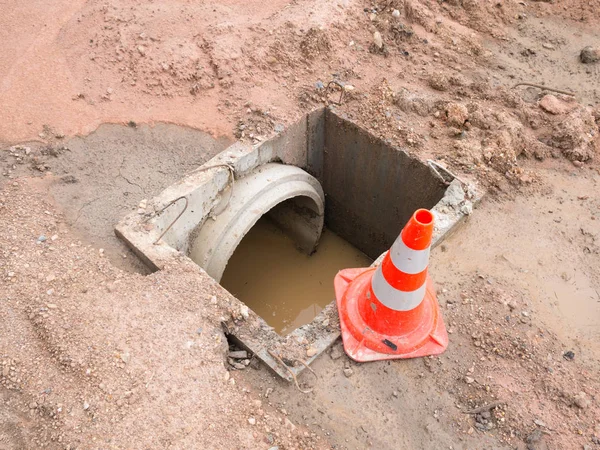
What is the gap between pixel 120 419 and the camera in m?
2.73

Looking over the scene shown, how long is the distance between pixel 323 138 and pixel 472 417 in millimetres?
3053

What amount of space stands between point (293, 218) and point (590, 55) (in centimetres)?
373

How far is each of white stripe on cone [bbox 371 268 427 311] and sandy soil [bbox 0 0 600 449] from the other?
42cm

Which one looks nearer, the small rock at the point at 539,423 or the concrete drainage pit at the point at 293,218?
the small rock at the point at 539,423

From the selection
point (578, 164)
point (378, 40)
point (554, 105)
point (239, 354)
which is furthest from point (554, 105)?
point (239, 354)

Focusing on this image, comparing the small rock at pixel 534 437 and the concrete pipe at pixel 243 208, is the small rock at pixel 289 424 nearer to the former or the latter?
the small rock at pixel 534 437

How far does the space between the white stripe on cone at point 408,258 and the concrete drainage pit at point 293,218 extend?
68 centimetres

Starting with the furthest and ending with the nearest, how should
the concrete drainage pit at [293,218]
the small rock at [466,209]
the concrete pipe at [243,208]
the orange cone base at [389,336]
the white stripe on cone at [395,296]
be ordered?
1. the concrete pipe at [243,208]
2. the small rock at [466,209]
3. the concrete drainage pit at [293,218]
4. the orange cone base at [389,336]
5. the white stripe on cone at [395,296]

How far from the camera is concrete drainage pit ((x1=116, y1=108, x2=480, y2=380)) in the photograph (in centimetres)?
348

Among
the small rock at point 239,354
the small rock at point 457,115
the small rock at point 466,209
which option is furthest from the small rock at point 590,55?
the small rock at point 239,354

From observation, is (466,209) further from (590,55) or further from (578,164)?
(590,55)

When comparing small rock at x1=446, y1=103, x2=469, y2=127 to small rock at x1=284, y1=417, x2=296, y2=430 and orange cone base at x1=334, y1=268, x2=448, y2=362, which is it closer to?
orange cone base at x1=334, y1=268, x2=448, y2=362

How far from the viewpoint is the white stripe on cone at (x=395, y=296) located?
291 cm

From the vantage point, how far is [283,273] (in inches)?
230
